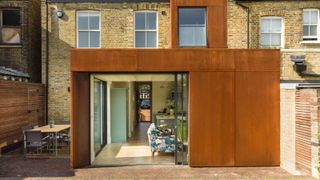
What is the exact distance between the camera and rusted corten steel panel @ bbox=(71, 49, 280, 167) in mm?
9789

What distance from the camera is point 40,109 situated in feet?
48.4

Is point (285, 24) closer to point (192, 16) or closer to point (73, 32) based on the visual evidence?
point (192, 16)

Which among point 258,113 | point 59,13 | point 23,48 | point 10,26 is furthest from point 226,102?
point 10,26

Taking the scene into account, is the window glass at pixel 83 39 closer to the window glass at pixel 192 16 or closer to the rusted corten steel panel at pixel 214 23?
the rusted corten steel panel at pixel 214 23

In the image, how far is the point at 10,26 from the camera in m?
15.2

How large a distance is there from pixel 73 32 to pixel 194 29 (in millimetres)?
6002

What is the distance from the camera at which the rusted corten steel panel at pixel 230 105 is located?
9789 millimetres

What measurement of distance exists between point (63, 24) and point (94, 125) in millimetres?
6329

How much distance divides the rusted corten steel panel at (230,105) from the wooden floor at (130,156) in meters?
0.94

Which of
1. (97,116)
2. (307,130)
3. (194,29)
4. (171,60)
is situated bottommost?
(307,130)

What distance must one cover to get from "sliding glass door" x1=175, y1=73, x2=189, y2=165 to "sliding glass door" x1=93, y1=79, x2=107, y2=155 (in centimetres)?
279

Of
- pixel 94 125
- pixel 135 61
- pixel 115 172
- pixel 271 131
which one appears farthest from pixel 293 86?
pixel 94 125

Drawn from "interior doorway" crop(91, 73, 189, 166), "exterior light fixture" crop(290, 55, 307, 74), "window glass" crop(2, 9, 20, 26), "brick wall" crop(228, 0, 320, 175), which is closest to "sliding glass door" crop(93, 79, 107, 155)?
"interior doorway" crop(91, 73, 189, 166)

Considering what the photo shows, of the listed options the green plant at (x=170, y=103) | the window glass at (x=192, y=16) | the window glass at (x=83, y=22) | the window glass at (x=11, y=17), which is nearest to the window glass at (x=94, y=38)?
the window glass at (x=83, y=22)
